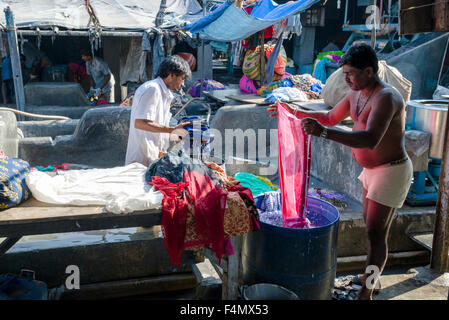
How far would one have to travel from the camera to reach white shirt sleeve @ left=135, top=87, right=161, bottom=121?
3557 mm

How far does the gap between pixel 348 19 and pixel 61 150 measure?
52.7 feet

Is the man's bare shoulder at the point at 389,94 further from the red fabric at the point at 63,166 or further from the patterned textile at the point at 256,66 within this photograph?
the patterned textile at the point at 256,66

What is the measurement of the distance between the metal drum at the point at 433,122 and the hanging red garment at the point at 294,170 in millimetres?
2216

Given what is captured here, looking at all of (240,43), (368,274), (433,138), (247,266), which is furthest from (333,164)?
(240,43)

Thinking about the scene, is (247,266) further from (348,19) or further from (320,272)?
(348,19)

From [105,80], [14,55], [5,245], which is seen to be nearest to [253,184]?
[5,245]

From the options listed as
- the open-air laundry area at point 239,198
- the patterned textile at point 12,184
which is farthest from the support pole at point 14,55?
the patterned textile at point 12,184

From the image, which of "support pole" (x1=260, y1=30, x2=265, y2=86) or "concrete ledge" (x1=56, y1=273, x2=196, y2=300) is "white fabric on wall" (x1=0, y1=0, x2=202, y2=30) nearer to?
"support pole" (x1=260, y1=30, x2=265, y2=86)

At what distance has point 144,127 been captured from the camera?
3.58m

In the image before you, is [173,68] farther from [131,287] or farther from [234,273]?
[131,287]

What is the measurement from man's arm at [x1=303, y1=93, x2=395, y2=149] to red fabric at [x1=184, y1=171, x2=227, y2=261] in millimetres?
809

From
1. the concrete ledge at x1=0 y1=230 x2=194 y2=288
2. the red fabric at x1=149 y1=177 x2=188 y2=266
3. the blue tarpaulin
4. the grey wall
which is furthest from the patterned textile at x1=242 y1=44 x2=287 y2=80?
the red fabric at x1=149 y1=177 x2=188 y2=266

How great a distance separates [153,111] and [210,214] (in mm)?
1339

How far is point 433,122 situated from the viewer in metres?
4.54
